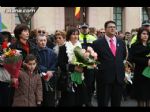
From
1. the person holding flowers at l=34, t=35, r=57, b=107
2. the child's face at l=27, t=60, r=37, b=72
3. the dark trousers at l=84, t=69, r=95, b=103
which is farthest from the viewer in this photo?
the dark trousers at l=84, t=69, r=95, b=103

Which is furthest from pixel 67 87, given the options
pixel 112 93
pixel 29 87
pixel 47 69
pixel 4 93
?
pixel 29 87

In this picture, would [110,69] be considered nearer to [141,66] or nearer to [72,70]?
[141,66]

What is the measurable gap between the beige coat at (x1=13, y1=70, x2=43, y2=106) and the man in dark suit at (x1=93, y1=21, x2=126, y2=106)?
156 cm

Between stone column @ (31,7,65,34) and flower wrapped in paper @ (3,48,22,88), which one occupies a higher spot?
stone column @ (31,7,65,34)

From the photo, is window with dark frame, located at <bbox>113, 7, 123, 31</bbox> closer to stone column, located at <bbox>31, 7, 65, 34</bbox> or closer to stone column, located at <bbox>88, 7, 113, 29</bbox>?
stone column, located at <bbox>88, 7, 113, 29</bbox>

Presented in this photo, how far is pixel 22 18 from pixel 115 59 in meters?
6.14

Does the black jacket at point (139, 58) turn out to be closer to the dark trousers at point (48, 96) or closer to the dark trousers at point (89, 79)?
the dark trousers at point (89, 79)

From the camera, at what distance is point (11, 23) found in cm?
2778

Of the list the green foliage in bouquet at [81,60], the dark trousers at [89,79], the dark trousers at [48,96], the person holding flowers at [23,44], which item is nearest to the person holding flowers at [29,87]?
the person holding flowers at [23,44]

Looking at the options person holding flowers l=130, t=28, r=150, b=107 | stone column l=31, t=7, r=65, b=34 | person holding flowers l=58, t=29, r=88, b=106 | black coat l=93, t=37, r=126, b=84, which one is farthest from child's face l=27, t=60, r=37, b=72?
stone column l=31, t=7, r=65, b=34

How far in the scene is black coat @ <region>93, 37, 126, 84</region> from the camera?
398 inches

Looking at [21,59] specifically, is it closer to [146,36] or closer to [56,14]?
[146,36]

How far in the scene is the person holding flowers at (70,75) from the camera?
1020 cm

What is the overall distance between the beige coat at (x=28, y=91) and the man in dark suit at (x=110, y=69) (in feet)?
5.13
